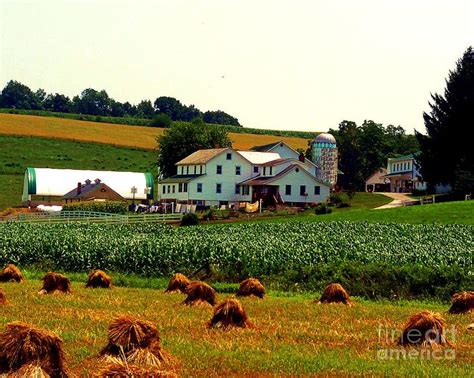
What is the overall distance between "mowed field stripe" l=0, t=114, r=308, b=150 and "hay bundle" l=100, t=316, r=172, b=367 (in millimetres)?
129330

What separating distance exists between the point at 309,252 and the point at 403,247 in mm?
4836

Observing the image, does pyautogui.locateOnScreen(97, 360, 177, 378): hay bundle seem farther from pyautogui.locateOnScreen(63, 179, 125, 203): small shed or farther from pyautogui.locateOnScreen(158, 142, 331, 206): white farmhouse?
pyautogui.locateOnScreen(63, 179, 125, 203): small shed

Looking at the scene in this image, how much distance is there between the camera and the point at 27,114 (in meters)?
176

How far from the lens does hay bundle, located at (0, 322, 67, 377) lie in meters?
11.2

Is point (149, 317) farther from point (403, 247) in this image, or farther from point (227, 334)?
point (403, 247)

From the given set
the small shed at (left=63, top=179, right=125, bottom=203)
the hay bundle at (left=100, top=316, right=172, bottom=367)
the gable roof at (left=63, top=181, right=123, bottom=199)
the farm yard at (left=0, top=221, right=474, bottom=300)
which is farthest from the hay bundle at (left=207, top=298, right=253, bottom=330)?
the gable roof at (left=63, top=181, right=123, bottom=199)

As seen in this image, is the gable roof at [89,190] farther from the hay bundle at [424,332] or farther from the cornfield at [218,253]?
the hay bundle at [424,332]

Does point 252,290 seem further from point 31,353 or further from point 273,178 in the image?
point 273,178

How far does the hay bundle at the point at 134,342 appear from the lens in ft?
41.1

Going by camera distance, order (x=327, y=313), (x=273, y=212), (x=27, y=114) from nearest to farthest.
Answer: (x=327, y=313), (x=273, y=212), (x=27, y=114)

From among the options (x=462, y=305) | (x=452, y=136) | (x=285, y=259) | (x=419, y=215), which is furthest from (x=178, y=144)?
(x=462, y=305)

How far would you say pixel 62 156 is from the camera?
129625mm

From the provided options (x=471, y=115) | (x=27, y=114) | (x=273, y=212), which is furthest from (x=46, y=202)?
(x=27, y=114)

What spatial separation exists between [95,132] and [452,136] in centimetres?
8083
